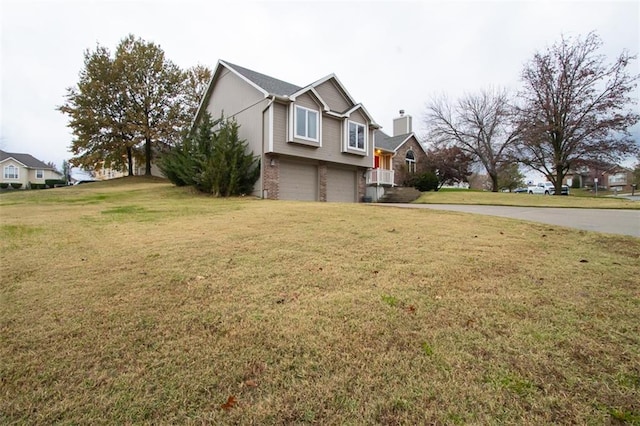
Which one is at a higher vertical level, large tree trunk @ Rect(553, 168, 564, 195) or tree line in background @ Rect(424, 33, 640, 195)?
tree line in background @ Rect(424, 33, 640, 195)

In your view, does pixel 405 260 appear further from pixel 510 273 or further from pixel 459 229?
pixel 459 229

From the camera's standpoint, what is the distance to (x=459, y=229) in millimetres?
6270

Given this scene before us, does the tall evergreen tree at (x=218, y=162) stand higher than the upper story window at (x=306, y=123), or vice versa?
the upper story window at (x=306, y=123)

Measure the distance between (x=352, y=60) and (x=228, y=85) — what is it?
7.98 metres

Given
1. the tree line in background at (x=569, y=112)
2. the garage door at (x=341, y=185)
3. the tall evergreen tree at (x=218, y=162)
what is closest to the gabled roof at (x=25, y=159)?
Result: the tall evergreen tree at (x=218, y=162)

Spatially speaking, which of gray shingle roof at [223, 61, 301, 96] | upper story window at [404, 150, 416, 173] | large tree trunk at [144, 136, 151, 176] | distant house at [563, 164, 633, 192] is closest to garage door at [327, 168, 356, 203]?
gray shingle roof at [223, 61, 301, 96]

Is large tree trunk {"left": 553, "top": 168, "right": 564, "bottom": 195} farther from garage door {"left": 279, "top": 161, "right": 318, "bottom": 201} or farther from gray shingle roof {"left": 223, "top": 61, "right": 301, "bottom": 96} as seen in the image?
gray shingle roof {"left": 223, "top": 61, "right": 301, "bottom": 96}

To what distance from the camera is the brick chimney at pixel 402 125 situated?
27984mm

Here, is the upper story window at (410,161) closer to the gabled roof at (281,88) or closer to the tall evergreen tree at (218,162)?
the gabled roof at (281,88)

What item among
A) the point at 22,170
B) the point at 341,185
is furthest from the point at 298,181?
the point at 22,170

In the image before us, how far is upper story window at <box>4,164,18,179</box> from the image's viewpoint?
38372 mm

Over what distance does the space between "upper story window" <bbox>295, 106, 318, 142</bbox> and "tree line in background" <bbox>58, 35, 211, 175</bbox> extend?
45.0 feet

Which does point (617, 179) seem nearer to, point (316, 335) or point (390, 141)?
point (390, 141)

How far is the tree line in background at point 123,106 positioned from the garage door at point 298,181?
44.4 ft
